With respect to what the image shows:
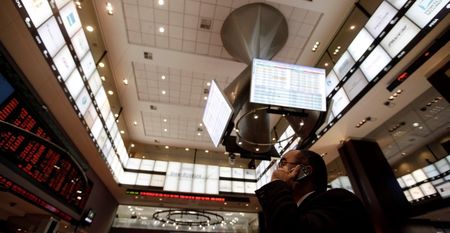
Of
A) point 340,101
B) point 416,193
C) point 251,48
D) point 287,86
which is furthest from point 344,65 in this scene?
point 416,193

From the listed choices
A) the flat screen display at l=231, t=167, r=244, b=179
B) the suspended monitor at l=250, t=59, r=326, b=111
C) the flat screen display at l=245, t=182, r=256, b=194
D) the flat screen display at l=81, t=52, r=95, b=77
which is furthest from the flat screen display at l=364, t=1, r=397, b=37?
the flat screen display at l=231, t=167, r=244, b=179

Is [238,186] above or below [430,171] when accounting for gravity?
above

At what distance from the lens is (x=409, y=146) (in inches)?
318

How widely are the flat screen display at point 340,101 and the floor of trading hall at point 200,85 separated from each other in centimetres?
5

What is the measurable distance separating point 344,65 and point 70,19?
8.21 m

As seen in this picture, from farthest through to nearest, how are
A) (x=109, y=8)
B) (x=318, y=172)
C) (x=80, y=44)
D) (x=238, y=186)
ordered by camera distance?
(x=238, y=186) < (x=109, y=8) < (x=80, y=44) < (x=318, y=172)

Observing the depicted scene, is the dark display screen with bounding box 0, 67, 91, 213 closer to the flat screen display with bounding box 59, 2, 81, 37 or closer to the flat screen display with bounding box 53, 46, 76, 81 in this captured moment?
the flat screen display with bounding box 53, 46, 76, 81

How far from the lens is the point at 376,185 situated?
21.5 feet

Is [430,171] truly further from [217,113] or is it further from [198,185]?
[198,185]

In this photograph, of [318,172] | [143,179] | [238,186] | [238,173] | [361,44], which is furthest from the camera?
[238,173]

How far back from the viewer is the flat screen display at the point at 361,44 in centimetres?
637

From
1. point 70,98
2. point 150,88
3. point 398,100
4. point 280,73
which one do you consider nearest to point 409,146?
point 398,100

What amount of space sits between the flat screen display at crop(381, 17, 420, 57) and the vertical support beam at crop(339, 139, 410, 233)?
127 inches

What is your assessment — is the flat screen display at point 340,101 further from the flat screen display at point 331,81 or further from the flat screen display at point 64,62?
the flat screen display at point 64,62
